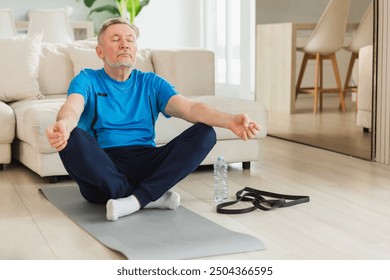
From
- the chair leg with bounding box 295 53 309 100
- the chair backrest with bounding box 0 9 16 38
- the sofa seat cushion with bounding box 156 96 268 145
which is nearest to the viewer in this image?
the sofa seat cushion with bounding box 156 96 268 145

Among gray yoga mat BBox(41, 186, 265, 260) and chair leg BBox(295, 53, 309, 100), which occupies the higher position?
chair leg BBox(295, 53, 309, 100)

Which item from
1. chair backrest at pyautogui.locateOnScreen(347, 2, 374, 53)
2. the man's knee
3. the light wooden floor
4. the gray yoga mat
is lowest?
the light wooden floor

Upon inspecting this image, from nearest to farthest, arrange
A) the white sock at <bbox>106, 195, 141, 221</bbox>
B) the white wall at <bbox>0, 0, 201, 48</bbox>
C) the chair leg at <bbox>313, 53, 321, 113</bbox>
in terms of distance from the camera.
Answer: the white sock at <bbox>106, 195, 141, 221</bbox> < the chair leg at <bbox>313, 53, 321, 113</bbox> < the white wall at <bbox>0, 0, 201, 48</bbox>

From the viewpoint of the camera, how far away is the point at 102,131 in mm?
3094

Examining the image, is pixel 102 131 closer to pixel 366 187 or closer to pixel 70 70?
pixel 366 187

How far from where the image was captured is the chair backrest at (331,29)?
182 inches

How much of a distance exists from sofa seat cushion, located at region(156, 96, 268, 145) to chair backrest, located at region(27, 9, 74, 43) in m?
4.14

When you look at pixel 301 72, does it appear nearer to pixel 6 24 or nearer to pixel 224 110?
pixel 224 110

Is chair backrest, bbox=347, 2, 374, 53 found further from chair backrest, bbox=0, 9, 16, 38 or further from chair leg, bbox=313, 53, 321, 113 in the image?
chair backrest, bbox=0, 9, 16, 38

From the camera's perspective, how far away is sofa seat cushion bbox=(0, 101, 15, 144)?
3.98 metres

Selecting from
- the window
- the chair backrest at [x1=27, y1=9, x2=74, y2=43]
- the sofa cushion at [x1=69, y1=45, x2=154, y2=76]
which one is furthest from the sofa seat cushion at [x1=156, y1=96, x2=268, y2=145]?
the chair backrest at [x1=27, y1=9, x2=74, y2=43]

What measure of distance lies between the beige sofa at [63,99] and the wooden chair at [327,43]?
2.30 feet

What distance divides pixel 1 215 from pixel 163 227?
759 millimetres

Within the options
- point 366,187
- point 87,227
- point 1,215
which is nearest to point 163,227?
point 87,227
